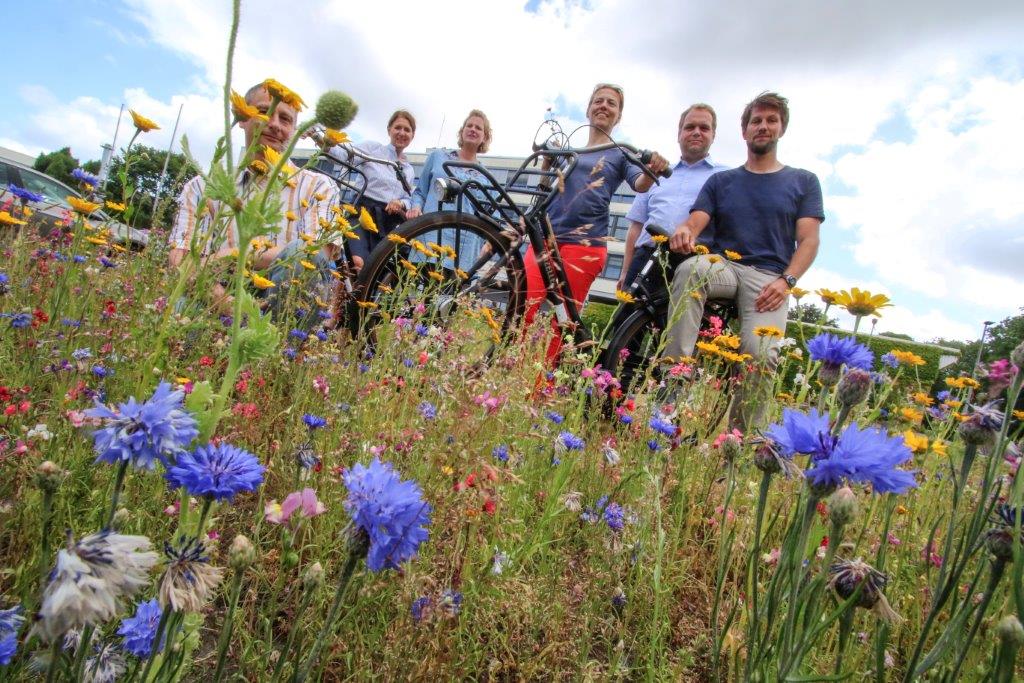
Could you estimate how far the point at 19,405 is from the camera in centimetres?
163

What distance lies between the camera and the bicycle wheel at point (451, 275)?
3.12 meters

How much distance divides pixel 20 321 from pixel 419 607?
6.60 feet

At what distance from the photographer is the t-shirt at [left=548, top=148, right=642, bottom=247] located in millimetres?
4195

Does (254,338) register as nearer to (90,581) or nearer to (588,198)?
(90,581)

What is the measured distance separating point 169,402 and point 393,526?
356mm

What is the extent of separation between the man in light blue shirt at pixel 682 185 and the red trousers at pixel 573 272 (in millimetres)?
230

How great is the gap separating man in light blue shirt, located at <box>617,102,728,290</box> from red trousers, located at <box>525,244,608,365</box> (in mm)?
230

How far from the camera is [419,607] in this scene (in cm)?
118

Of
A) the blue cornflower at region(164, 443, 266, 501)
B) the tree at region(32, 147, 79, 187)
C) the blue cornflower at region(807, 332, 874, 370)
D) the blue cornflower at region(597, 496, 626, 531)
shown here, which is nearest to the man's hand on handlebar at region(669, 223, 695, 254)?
the blue cornflower at region(597, 496, 626, 531)

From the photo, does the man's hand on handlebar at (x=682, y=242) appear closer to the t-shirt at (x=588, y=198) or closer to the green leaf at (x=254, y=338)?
the t-shirt at (x=588, y=198)

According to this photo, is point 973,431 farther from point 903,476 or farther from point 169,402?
point 169,402

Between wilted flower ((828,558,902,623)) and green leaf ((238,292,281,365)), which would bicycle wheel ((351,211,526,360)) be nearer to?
green leaf ((238,292,281,365))

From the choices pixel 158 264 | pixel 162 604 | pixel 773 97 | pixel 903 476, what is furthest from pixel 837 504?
pixel 773 97

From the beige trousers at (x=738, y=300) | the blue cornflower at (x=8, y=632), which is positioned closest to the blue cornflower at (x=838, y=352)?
the blue cornflower at (x=8, y=632)
